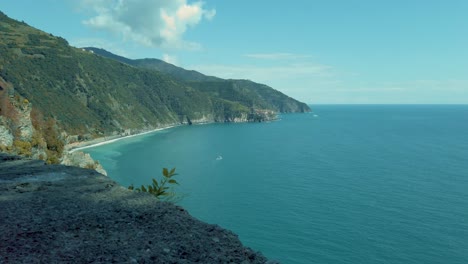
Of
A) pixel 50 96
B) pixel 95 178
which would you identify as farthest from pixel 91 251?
pixel 50 96

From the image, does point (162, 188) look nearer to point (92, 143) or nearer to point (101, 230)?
point (101, 230)

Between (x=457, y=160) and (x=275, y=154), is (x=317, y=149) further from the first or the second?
(x=457, y=160)

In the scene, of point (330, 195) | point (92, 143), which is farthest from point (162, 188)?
point (92, 143)

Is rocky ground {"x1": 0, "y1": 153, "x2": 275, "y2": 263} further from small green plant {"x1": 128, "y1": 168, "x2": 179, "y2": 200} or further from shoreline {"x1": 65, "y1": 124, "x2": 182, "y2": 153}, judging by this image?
shoreline {"x1": 65, "y1": 124, "x2": 182, "y2": 153}

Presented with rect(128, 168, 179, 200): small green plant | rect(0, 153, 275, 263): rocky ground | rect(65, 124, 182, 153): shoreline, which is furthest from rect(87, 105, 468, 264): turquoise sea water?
rect(0, 153, 275, 263): rocky ground

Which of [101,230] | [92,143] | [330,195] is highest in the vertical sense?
[101,230]

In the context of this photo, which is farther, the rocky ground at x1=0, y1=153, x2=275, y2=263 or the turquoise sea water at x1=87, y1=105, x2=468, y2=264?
the turquoise sea water at x1=87, y1=105, x2=468, y2=264
